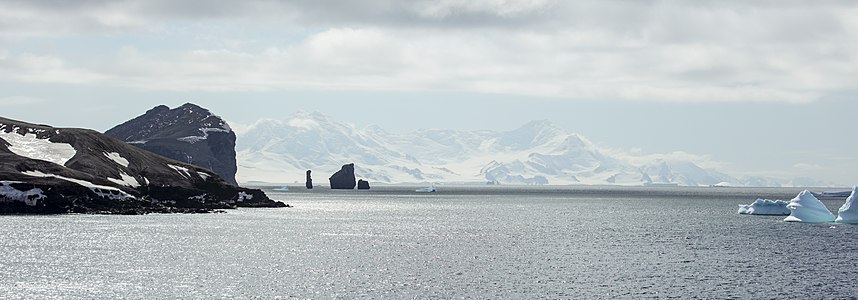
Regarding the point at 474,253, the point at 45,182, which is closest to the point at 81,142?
the point at 45,182

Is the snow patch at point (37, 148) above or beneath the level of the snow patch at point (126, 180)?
above

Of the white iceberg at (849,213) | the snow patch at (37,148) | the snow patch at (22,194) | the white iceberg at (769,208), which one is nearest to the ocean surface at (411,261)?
the white iceberg at (849,213)

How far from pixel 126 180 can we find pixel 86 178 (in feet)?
43.0

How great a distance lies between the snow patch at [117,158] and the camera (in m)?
183

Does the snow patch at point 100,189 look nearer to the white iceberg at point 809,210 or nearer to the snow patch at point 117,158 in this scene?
the snow patch at point 117,158

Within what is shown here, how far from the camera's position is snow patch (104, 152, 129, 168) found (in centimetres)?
18262

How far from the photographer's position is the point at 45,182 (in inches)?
6053

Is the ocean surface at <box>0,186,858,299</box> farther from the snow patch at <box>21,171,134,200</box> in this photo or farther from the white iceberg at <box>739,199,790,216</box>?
the white iceberg at <box>739,199,790,216</box>

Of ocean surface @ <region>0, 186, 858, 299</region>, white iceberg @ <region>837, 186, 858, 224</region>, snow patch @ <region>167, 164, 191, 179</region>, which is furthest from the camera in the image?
snow patch @ <region>167, 164, 191, 179</region>

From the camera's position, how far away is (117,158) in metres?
185

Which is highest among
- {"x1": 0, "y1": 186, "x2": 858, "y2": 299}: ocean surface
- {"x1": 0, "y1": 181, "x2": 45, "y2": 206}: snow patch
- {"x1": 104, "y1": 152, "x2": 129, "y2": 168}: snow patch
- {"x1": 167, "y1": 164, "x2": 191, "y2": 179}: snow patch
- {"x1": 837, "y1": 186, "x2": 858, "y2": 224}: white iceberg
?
{"x1": 104, "y1": 152, "x2": 129, "y2": 168}: snow patch

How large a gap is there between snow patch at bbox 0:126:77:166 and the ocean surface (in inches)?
1155

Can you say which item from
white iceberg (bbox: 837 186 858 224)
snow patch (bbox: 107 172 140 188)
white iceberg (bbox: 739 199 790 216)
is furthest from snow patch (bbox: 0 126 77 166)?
white iceberg (bbox: 739 199 790 216)

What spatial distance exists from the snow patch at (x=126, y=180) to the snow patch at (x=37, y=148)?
9.40 meters
